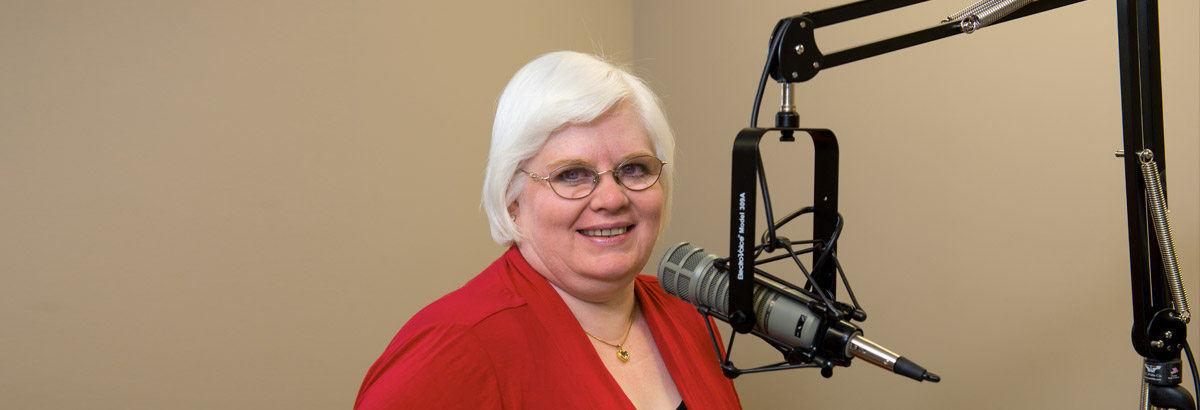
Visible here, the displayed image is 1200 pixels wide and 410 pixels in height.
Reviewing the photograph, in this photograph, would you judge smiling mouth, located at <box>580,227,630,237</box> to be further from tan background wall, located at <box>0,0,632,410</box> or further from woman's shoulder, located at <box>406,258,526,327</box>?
tan background wall, located at <box>0,0,632,410</box>

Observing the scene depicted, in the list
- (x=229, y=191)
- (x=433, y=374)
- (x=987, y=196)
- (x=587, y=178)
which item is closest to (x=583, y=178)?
(x=587, y=178)

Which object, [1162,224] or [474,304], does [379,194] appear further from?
[1162,224]

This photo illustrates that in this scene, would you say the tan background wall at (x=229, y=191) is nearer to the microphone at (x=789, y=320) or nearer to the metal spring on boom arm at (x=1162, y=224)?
the microphone at (x=789, y=320)

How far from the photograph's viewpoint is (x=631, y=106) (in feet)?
4.58

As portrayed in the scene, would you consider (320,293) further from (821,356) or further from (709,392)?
(821,356)

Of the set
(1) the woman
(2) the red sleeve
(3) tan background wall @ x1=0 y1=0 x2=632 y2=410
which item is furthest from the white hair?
(3) tan background wall @ x1=0 y1=0 x2=632 y2=410

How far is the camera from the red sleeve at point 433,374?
117 centimetres

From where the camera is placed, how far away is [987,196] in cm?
224

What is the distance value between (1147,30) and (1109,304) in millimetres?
1096

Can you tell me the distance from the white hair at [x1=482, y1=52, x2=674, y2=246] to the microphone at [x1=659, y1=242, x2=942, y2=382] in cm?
29

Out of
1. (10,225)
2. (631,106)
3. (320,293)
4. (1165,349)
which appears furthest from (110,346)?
(1165,349)

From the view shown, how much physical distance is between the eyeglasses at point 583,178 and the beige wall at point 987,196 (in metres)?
1.22

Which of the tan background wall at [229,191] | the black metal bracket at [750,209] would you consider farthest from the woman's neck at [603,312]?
the tan background wall at [229,191]

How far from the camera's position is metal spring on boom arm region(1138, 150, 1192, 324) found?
1133 millimetres
